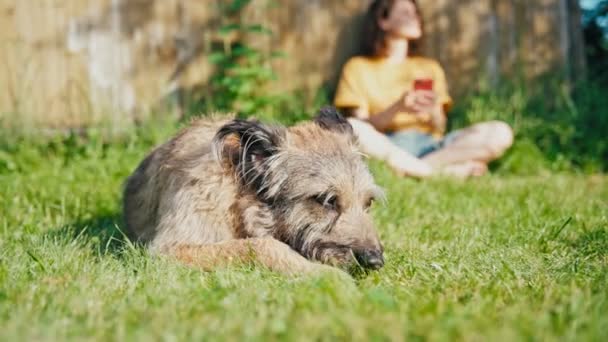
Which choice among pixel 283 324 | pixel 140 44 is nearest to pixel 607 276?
pixel 283 324

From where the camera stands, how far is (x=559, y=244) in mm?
3523

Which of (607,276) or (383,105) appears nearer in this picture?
(607,276)

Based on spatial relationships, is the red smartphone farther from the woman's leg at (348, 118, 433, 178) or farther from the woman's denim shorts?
the woman's denim shorts

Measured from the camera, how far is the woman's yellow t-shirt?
674 centimetres

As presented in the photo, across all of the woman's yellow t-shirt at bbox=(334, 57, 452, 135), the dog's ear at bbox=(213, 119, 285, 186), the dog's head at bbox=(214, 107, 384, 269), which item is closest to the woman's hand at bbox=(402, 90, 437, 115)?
the woman's yellow t-shirt at bbox=(334, 57, 452, 135)

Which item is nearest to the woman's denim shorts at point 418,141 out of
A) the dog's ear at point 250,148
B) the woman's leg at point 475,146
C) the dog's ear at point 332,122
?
the woman's leg at point 475,146

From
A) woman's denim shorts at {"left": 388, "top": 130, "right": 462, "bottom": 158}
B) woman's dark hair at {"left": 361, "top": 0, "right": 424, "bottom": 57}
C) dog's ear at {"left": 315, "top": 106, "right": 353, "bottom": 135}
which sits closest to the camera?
dog's ear at {"left": 315, "top": 106, "right": 353, "bottom": 135}

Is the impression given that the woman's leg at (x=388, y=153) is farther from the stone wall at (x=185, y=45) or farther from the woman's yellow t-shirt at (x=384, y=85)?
the stone wall at (x=185, y=45)

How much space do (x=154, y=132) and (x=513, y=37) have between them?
5015 mm

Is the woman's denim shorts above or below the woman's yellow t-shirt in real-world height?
below

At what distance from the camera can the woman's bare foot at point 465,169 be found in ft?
20.5

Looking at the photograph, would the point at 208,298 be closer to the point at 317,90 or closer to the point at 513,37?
the point at 317,90

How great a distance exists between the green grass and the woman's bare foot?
3.22ft

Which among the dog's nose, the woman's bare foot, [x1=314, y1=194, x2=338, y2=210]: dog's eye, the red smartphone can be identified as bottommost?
the woman's bare foot
